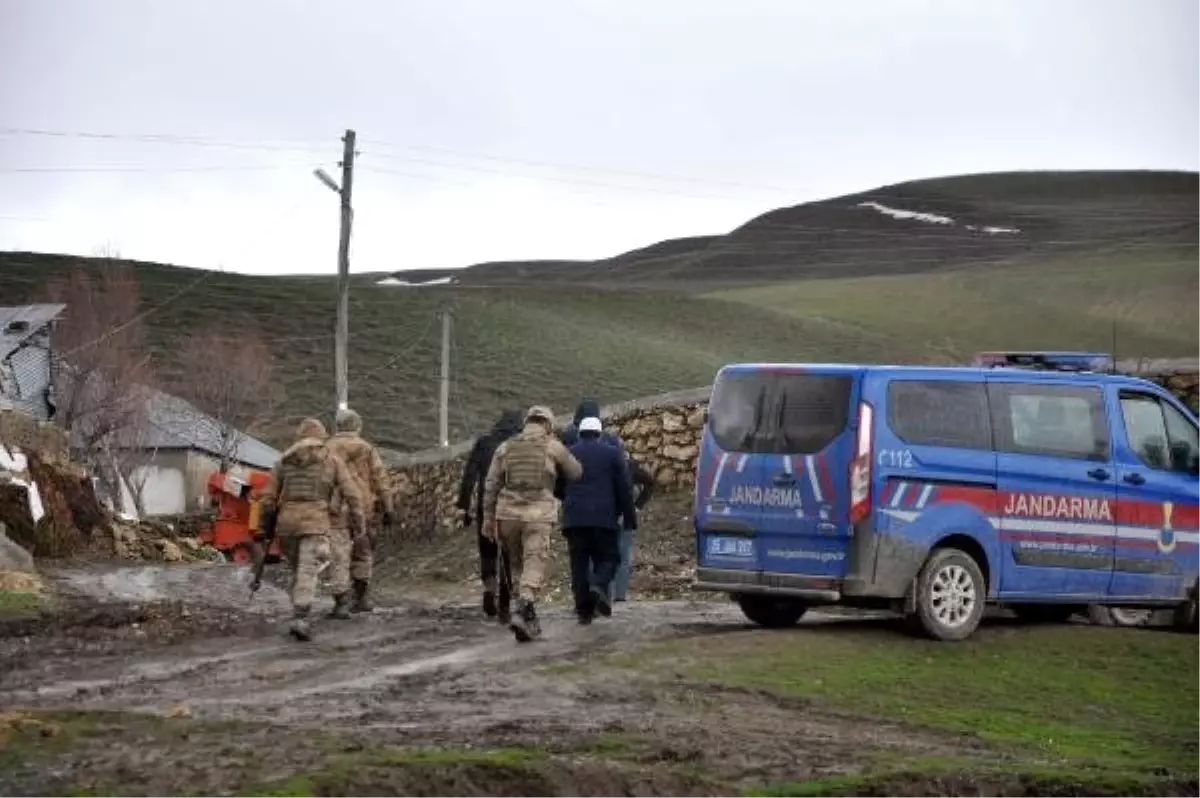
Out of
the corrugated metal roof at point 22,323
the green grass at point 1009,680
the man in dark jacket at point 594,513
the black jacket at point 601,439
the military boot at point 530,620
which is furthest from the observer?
the corrugated metal roof at point 22,323

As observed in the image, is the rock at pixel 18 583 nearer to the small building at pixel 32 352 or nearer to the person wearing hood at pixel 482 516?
the person wearing hood at pixel 482 516

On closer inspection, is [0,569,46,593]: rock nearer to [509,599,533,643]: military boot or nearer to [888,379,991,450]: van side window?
[509,599,533,643]: military boot

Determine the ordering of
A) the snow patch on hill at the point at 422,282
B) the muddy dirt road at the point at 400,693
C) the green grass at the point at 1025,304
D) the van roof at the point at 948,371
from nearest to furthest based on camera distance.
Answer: the muddy dirt road at the point at 400,693
the van roof at the point at 948,371
the green grass at the point at 1025,304
the snow patch on hill at the point at 422,282

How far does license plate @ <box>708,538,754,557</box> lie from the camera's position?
14820 mm

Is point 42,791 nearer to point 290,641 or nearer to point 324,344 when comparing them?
point 290,641

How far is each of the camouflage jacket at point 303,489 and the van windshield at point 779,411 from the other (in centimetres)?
309

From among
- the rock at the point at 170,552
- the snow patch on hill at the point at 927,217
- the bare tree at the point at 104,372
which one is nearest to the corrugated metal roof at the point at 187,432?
the bare tree at the point at 104,372

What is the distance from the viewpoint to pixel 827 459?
1426cm

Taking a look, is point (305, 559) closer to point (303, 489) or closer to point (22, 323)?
point (303, 489)

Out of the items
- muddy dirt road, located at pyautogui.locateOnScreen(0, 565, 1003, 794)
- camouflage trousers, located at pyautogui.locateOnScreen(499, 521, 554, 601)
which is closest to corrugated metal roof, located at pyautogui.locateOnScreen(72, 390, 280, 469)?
muddy dirt road, located at pyautogui.locateOnScreen(0, 565, 1003, 794)

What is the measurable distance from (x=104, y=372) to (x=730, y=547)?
53.8 m

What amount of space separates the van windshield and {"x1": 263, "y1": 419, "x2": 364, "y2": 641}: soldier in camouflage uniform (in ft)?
10.2

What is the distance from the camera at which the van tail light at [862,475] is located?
554 inches

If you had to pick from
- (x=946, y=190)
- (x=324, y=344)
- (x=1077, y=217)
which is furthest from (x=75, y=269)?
(x=946, y=190)
